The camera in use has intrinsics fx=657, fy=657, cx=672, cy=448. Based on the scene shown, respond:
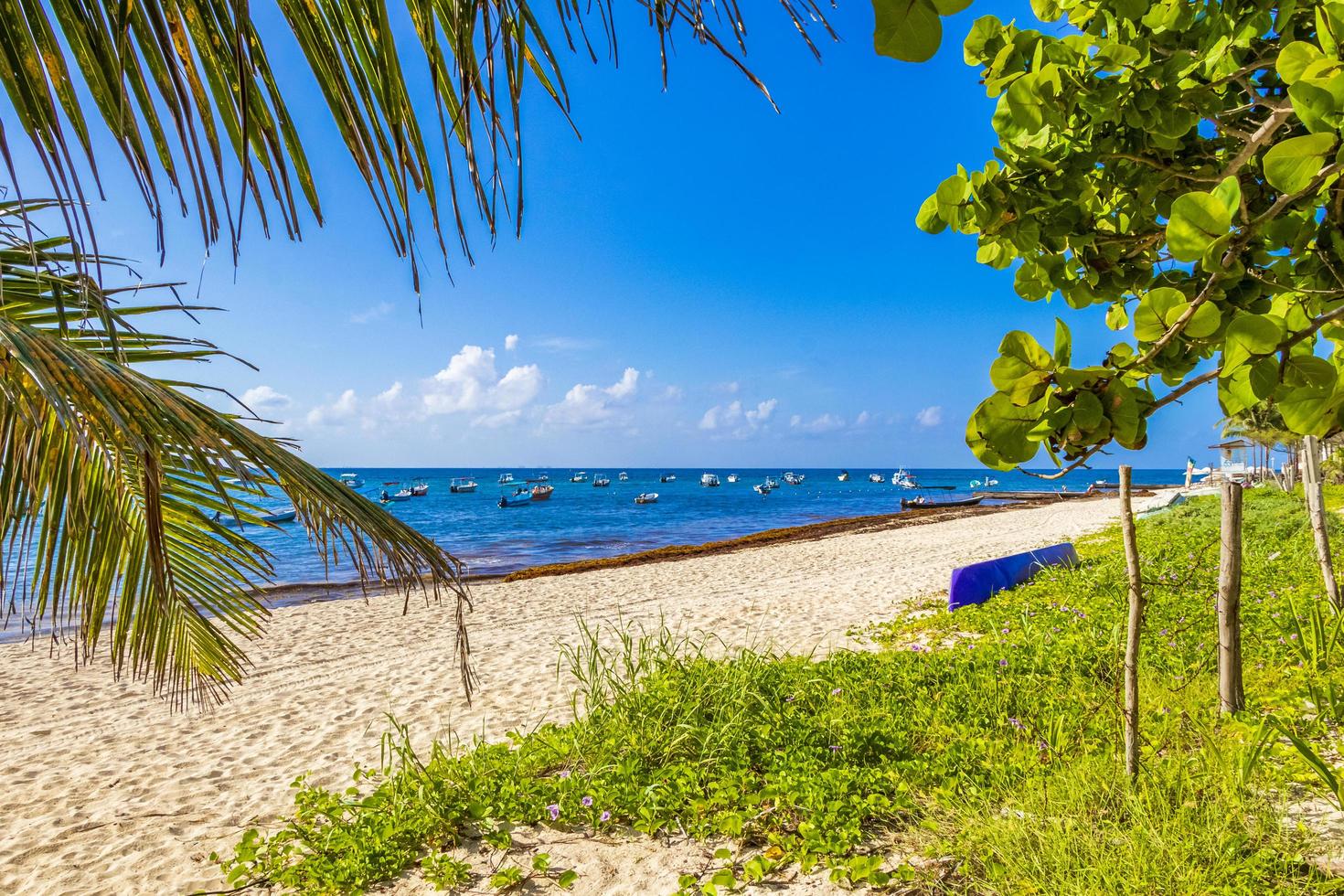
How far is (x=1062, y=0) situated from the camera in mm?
1365

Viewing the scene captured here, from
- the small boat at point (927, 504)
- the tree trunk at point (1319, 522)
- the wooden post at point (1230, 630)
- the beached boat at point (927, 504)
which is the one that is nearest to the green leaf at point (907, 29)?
the wooden post at point (1230, 630)

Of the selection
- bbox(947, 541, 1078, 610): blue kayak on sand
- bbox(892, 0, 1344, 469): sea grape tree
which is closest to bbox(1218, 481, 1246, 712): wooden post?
Answer: bbox(892, 0, 1344, 469): sea grape tree

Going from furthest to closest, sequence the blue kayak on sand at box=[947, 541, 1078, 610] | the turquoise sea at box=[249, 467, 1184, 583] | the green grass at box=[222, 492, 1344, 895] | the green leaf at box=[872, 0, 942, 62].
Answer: the turquoise sea at box=[249, 467, 1184, 583] < the blue kayak on sand at box=[947, 541, 1078, 610] < the green grass at box=[222, 492, 1344, 895] < the green leaf at box=[872, 0, 942, 62]

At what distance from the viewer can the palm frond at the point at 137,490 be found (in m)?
1.94

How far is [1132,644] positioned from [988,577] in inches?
259

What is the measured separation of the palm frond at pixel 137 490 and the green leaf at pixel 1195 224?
7.06 feet

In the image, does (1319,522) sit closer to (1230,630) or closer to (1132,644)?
A: (1230,630)

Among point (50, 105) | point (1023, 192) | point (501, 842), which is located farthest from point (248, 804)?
point (1023, 192)

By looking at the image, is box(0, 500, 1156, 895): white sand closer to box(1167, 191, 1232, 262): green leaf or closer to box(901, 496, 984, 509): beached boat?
box(1167, 191, 1232, 262): green leaf

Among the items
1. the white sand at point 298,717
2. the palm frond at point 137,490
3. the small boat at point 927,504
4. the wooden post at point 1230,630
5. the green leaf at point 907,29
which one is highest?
the green leaf at point 907,29

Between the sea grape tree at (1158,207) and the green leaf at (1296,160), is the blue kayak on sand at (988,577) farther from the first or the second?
the green leaf at (1296,160)

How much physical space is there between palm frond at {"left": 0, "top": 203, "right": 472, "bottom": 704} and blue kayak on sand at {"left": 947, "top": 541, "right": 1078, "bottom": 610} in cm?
784

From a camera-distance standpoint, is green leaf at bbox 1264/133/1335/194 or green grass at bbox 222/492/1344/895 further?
green grass at bbox 222/492/1344/895

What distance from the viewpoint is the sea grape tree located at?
851 mm
